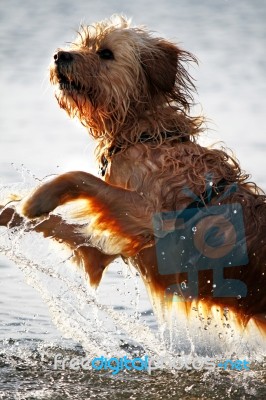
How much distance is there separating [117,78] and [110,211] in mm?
955

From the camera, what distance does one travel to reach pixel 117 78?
6.54m

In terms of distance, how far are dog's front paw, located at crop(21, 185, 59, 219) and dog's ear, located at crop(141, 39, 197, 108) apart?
1.12 m

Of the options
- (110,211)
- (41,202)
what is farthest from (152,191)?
(41,202)

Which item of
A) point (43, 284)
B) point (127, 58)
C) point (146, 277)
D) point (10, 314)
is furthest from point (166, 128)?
point (10, 314)

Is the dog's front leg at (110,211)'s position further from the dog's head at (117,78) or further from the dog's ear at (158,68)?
the dog's ear at (158,68)

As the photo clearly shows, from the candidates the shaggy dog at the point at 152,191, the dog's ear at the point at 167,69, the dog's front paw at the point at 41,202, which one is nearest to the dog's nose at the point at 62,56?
the shaggy dog at the point at 152,191

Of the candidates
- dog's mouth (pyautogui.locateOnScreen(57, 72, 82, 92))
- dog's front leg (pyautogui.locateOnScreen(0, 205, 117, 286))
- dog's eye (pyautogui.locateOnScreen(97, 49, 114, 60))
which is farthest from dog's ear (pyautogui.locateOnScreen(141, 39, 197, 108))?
dog's front leg (pyautogui.locateOnScreen(0, 205, 117, 286))

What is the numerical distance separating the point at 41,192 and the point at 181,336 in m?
1.58

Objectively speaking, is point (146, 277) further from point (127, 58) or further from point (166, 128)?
point (127, 58)

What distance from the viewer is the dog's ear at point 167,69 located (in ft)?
21.8

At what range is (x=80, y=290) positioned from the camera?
6.71m

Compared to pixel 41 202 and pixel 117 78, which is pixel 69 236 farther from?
pixel 117 78

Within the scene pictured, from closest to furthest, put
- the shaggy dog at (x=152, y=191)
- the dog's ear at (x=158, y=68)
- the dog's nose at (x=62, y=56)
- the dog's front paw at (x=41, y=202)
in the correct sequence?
the dog's front paw at (x=41, y=202) → the shaggy dog at (x=152, y=191) → the dog's nose at (x=62, y=56) → the dog's ear at (x=158, y=68)

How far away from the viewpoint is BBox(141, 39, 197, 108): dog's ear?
261 inches
